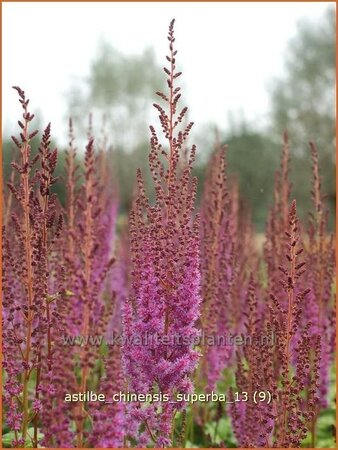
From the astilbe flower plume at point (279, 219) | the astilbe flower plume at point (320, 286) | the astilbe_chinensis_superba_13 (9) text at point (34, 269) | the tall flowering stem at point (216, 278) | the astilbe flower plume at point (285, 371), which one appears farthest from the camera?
the astilbe flower plume at point (279, 219)

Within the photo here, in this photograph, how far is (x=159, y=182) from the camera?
3.94 meters

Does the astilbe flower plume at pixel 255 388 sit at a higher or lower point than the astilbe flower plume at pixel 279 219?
lower

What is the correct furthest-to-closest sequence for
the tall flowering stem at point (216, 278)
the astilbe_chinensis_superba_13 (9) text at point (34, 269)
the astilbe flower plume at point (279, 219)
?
the astilbe flower plume at point (279, 219)
the tall flowering stem at point (216, 278)
the astilbe_chinensis_superba_13 (9) text at point (34, 269)

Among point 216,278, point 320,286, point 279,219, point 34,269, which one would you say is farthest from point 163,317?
point 279,219

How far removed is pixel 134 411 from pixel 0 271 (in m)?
1.31

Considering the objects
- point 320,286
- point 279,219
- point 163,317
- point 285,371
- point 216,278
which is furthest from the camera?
point 279,219

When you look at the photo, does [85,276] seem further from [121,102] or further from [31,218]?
[121,102]

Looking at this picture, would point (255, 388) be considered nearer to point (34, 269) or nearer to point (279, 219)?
point (34, 269)

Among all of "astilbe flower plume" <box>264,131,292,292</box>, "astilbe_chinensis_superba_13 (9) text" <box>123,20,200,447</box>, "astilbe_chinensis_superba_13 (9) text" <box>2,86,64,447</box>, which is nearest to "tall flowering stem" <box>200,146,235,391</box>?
"astilbe flower plume" <box>264,131,292,292</box>

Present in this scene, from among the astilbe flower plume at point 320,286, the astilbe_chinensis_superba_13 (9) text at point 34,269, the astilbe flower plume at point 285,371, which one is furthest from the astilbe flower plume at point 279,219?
the astilbe_chinensis_superba_13 (9) text at point 34,269

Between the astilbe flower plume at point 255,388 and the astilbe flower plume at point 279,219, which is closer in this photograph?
the astilbe flower plume at point 255,388

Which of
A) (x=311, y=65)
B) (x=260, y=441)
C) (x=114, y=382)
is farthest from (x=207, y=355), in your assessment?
(x=311, y=65)

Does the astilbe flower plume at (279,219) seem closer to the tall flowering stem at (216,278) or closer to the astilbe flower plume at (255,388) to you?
the tall flowering stem at (216,278)

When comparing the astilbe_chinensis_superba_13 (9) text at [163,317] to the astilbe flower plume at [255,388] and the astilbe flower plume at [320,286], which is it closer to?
the astilbe flower plume at [255,388]
